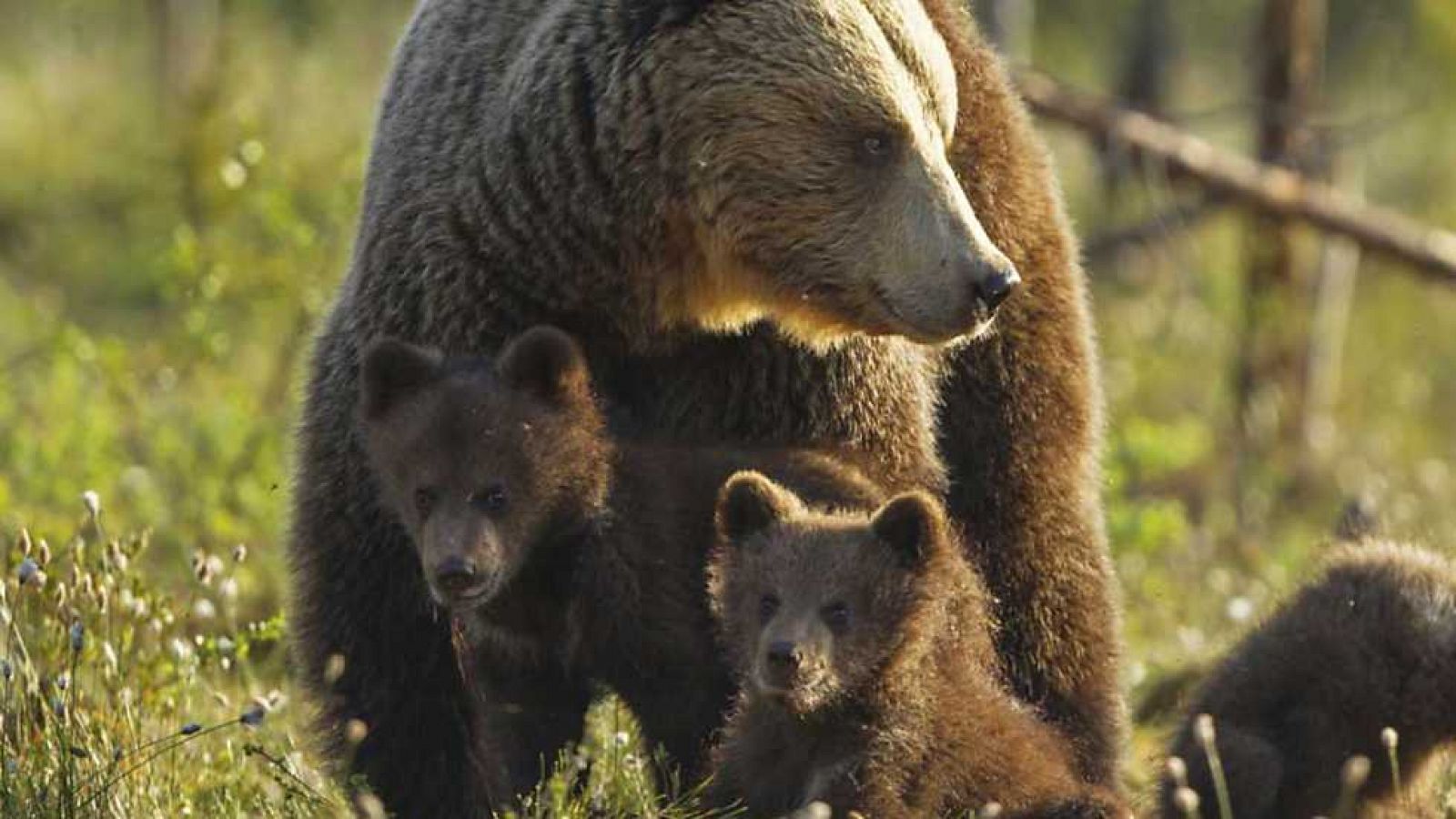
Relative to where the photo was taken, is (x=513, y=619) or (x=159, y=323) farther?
(x=159, y=323)

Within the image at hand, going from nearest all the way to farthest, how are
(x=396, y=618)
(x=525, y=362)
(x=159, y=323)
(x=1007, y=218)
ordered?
(x=525, y=362), (x=396, y=618), (x=1007, y=218), (x=159, y=323)

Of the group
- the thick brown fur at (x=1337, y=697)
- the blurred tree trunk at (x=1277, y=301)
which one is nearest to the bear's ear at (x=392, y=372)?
the thick brown fur at (x=1337, y=697)

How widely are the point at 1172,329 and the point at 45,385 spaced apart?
773 centimetres

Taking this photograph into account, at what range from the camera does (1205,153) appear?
1268 centimetres

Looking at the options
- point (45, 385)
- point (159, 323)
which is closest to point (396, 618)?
point (45, 385)

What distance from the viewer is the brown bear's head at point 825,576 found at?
5.66 metres

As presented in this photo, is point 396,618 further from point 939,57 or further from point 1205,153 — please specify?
point 1205,153

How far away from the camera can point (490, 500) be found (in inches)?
229

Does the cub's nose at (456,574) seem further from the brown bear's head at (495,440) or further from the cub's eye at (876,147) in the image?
the cub's eye at (876,147)

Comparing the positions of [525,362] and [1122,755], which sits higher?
[525,362]

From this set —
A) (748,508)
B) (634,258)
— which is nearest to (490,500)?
(748,508)

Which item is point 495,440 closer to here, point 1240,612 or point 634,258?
point 634,258

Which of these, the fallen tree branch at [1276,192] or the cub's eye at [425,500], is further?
the fallen tree branch at [1276,192]

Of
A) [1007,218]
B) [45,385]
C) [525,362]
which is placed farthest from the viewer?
[45,385]
